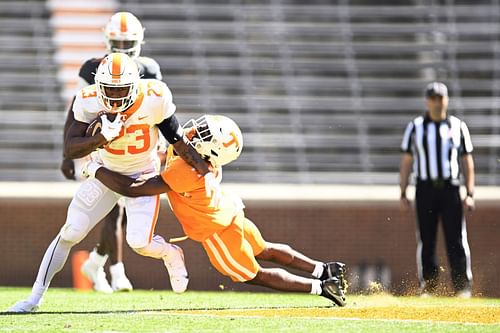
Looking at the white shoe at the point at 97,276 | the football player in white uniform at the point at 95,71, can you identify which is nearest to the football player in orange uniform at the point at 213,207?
the football player in white uniform at the point at 95,71

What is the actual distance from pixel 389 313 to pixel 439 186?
2665 mm

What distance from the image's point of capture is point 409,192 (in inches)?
399

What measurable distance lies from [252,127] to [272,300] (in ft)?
16.0

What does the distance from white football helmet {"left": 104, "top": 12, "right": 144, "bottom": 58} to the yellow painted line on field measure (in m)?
2.00

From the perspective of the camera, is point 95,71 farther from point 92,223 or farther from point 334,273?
point 334,273

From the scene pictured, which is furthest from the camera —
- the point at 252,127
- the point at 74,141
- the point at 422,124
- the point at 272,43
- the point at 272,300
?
the point at 272,43

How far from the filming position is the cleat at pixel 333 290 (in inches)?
239

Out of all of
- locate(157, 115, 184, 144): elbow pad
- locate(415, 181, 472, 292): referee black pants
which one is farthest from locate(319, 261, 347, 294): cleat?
locate(415, 181, 472, 292): referee black pants

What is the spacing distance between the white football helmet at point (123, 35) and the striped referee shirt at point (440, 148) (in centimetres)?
257

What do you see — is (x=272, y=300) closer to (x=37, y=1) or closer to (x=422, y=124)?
(x=422, y=124)

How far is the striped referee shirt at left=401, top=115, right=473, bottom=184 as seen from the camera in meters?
8.29

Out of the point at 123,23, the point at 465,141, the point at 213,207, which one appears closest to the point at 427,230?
the point at 465,141

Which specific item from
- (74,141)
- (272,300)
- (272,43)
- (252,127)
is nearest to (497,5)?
(272,43)

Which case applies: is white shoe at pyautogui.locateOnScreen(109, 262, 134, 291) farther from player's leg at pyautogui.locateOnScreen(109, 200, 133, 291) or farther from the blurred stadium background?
the blurred stadium background
